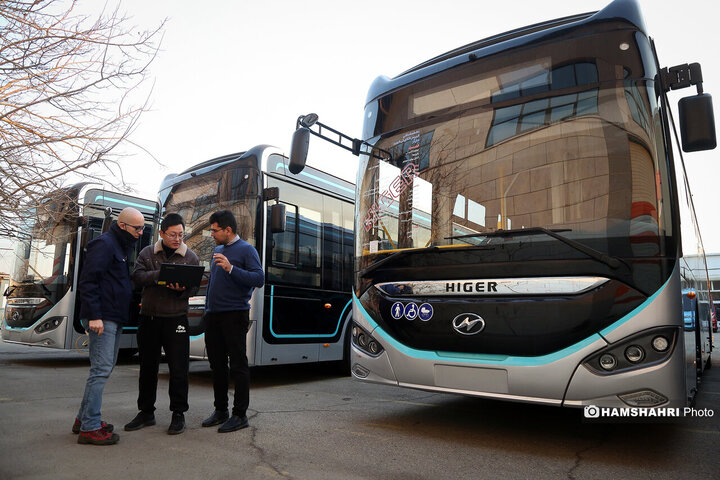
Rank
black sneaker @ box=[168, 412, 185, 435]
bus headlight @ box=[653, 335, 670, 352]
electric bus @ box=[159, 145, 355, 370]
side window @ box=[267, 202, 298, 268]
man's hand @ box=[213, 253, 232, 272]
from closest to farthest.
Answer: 1. bus headlight @ box=[653, 335, 670, 352]
2. black sneaker @ box=[168, 412, 185, 435]
3. man's hand @ box=[213, 253, 232, 272]
4. electric bus @ box=[159, 145, 355, 370]
5. side window @ box=[267, 202, 298, 268]

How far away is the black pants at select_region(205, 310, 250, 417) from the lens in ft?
14.4

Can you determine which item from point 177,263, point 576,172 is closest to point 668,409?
point 576,172

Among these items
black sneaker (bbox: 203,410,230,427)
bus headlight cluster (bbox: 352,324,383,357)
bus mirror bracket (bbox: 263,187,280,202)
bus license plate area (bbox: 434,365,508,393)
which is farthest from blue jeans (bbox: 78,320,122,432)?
bus mirror bracket (bbox: 263,187,280,202)

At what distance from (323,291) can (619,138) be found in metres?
4.78

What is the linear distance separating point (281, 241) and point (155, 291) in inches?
108

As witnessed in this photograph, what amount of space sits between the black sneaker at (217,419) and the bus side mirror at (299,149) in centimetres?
237

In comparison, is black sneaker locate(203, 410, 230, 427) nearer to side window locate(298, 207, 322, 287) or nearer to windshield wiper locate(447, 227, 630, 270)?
windshield wiper locate(447, 227, 630, 270)

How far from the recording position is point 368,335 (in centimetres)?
457

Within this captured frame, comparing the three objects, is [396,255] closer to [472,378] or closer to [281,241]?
[472,378]

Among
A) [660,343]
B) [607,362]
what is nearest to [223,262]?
[607,362]

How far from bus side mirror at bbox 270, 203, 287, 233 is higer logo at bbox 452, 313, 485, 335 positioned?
320 centimetres

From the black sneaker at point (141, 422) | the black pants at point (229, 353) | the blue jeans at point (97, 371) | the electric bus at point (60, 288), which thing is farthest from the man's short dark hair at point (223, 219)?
the electric bus at point (60, 288)

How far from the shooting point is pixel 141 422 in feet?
14.3

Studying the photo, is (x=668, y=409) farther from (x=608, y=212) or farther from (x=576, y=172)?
(x=576, y=172)
